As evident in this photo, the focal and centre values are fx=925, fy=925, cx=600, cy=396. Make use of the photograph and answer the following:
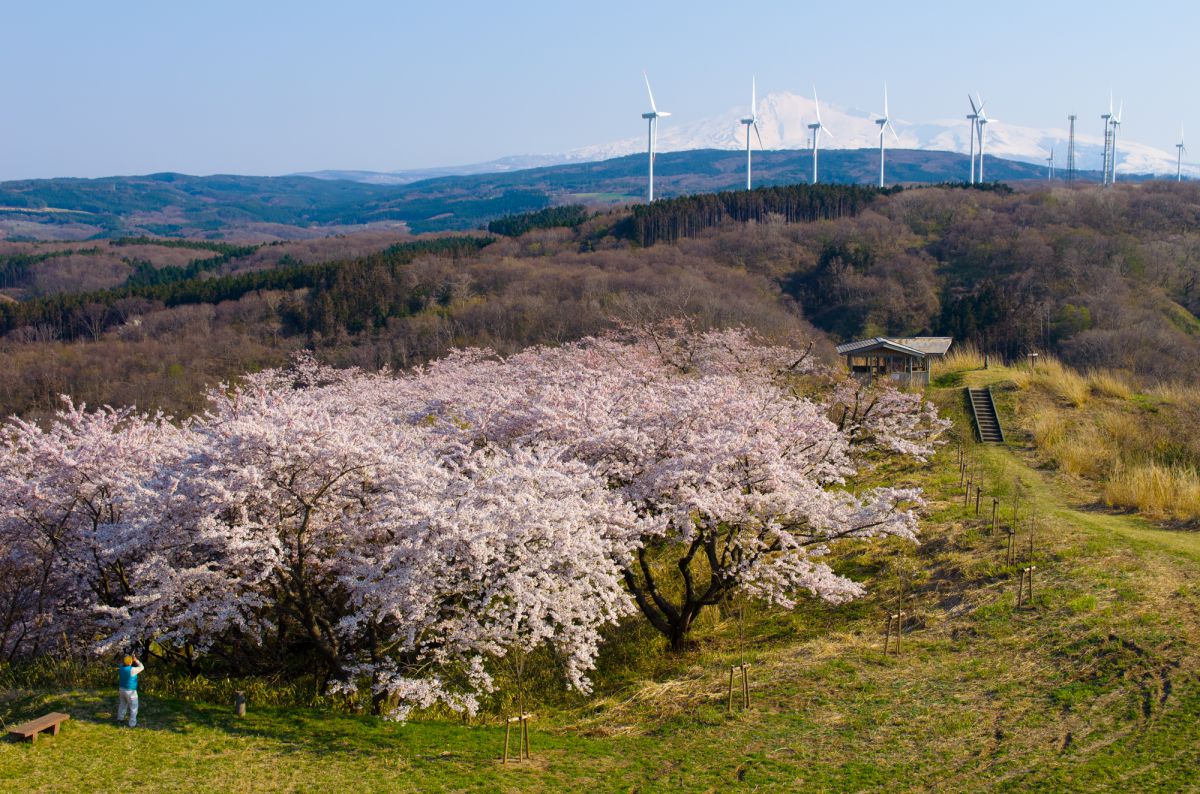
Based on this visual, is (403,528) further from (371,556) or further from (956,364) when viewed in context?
(956,364)

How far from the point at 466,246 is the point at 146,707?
101570 millimetres

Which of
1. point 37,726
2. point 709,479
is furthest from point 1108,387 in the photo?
point 37,726

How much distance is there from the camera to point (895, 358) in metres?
35.7

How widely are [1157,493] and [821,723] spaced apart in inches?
511

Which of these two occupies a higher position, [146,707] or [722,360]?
[722,360]

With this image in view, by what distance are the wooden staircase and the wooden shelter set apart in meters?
2.51

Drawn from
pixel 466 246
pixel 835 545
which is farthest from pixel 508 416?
pixel 466 246

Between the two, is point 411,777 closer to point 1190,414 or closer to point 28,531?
point 28,531

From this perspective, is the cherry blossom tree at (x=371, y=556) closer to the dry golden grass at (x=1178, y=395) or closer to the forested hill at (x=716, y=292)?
the dry golden grass at (x=1178, y=395)

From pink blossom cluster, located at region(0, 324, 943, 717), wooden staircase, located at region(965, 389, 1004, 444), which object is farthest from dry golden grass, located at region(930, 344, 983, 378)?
pink blossom cluster, located at region(0, 324, 943, 717)

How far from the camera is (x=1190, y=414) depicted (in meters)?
27.1

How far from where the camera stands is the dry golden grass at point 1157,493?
19.2 meters

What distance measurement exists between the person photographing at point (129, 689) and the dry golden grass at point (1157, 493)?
19036 millimetres

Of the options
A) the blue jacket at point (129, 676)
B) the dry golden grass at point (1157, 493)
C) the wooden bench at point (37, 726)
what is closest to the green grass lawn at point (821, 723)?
the wooden bench at point (37, 726)
